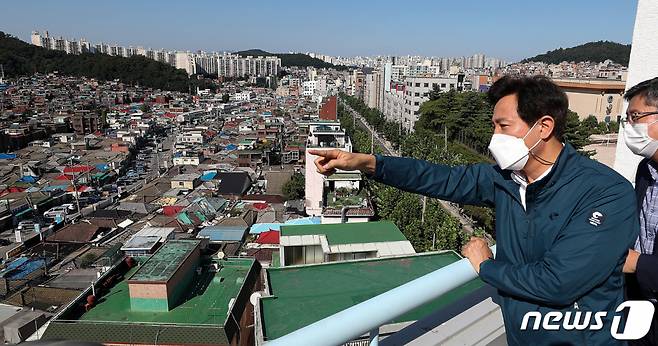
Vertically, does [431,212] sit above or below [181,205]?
above

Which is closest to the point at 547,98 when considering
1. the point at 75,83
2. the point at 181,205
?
the point at 181,205

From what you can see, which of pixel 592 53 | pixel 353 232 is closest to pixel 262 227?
pixel 353 232

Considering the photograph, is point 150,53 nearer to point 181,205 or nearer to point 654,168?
point 181,205

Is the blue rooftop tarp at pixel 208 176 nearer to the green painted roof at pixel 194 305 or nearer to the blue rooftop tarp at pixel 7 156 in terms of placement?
the blue rooftop tarp at pixel 7 156

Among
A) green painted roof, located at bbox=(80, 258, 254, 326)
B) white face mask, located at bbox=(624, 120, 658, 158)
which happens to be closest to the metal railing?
white face mask, located at bbox=(624, 120, 658, 158)

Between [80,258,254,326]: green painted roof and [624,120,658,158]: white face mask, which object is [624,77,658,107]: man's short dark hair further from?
[80,258,254,326]: green painted roof

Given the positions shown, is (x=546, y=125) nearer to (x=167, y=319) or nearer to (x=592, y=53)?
(x=167, y=319)
